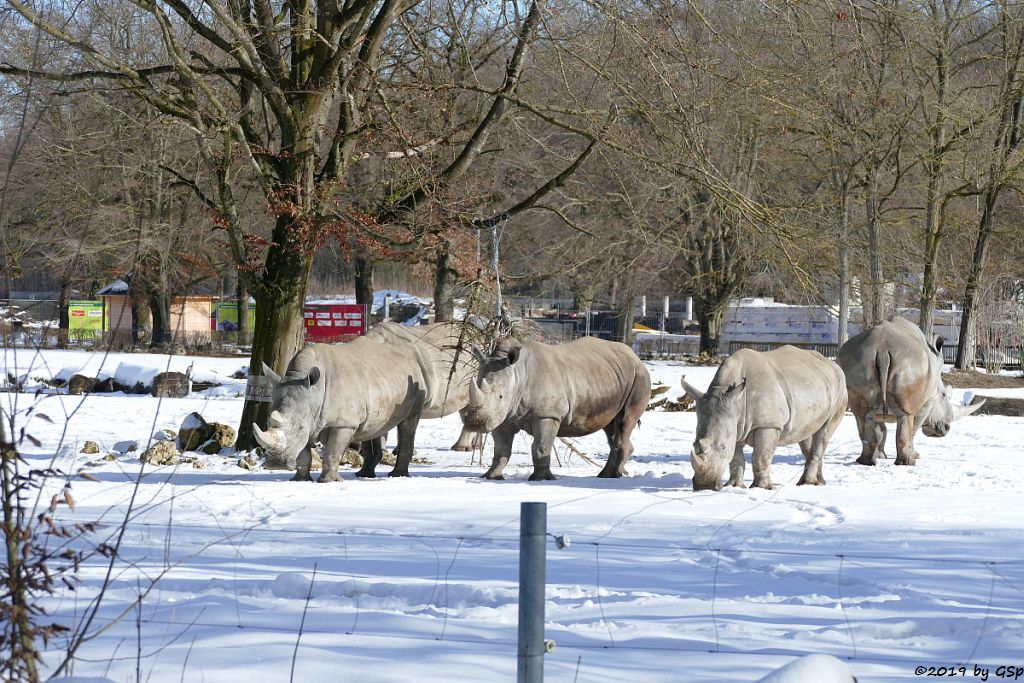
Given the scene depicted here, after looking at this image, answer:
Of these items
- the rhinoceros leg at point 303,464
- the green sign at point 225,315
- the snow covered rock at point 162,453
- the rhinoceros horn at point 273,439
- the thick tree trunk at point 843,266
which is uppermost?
the thick tree trunk at point 843,266

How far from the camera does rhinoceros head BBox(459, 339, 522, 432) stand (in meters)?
12.1

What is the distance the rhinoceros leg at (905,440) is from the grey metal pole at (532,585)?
1126cm

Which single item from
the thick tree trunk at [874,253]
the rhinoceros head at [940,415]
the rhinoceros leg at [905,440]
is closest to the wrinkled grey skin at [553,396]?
the rhinoceros leg at [905,440]

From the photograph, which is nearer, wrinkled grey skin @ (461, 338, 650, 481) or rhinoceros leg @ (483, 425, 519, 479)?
wrinkled grey skin @ (461, 338, 650, 481)

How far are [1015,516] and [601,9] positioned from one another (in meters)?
6.59

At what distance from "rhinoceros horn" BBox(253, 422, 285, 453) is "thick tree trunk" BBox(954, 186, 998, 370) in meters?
21.9

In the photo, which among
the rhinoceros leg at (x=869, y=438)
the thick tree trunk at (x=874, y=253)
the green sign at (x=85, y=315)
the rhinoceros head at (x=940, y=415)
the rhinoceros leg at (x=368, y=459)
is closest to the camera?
the rhinoceros leg at (x=368, y=459)

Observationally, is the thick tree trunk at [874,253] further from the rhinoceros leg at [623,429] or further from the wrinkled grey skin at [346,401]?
the wrinkled grey skin at [346,401]

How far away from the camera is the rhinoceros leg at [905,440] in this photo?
14688 mm

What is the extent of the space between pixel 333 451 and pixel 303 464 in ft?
1.15

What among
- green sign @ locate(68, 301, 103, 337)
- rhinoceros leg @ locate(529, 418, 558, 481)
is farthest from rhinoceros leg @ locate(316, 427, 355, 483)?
green sign @ locate(68, 301, 103, 337)

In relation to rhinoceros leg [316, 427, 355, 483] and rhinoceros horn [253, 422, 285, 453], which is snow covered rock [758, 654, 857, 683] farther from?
rhinoceros leg [316, 427, 355, 483]

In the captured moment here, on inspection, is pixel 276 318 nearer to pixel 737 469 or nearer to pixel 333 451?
pixel 333 451

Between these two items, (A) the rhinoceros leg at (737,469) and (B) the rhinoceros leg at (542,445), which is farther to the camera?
(B) the rhinoceros leg at (542,445)
